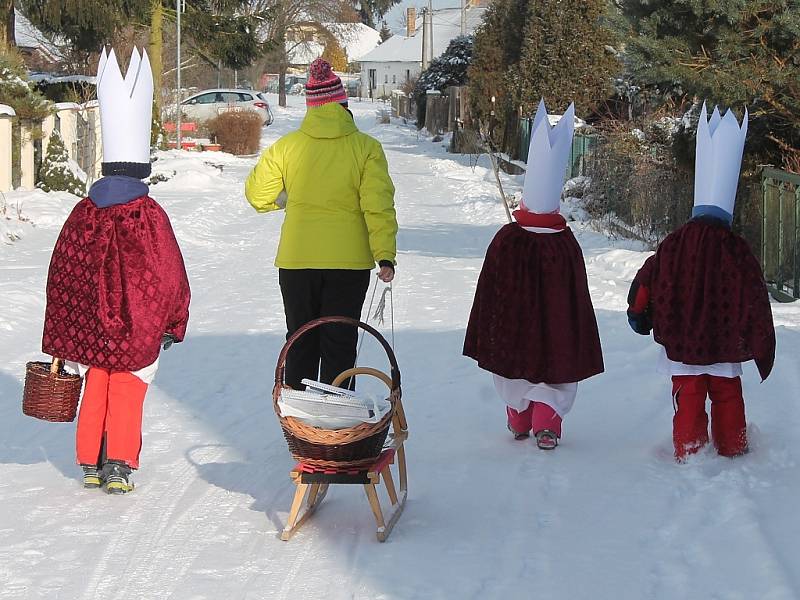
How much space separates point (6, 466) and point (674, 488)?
10.5 feet

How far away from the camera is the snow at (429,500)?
4582 millimetres

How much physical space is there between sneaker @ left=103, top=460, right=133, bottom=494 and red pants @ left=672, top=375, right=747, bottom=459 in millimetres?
2628

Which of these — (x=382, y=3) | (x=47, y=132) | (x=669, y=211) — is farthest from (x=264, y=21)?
(x=382, y=3)

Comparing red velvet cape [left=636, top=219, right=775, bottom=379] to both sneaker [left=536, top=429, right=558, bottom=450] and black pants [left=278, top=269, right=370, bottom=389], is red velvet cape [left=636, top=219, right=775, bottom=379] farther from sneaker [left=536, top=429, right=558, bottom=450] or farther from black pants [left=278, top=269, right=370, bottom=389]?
black pants [left=278, top=269, right=370, bottom=389]

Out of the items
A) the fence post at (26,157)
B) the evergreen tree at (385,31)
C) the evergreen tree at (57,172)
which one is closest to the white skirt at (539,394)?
the fence post at (26,157)

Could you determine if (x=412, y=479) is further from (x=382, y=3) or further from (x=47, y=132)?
(x=382, y=3)

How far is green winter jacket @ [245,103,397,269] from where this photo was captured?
6.00 meters

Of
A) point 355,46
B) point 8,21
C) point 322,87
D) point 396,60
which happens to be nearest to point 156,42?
point 8,21

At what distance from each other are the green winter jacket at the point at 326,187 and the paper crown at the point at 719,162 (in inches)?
59.8

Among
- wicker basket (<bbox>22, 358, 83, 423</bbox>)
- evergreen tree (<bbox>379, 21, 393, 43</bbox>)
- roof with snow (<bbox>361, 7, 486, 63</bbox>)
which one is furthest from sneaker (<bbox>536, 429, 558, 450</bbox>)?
evergreen tree (<bbox>379, 21, 393, 43</bbox>)

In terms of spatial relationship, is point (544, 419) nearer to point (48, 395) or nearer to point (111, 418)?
point (111, 418)

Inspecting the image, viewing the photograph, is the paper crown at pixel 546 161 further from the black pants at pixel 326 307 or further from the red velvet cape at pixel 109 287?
the red velvet cape at pixel 109 287

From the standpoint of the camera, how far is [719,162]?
Answer: 606 centimetres

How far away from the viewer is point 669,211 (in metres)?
14.4
